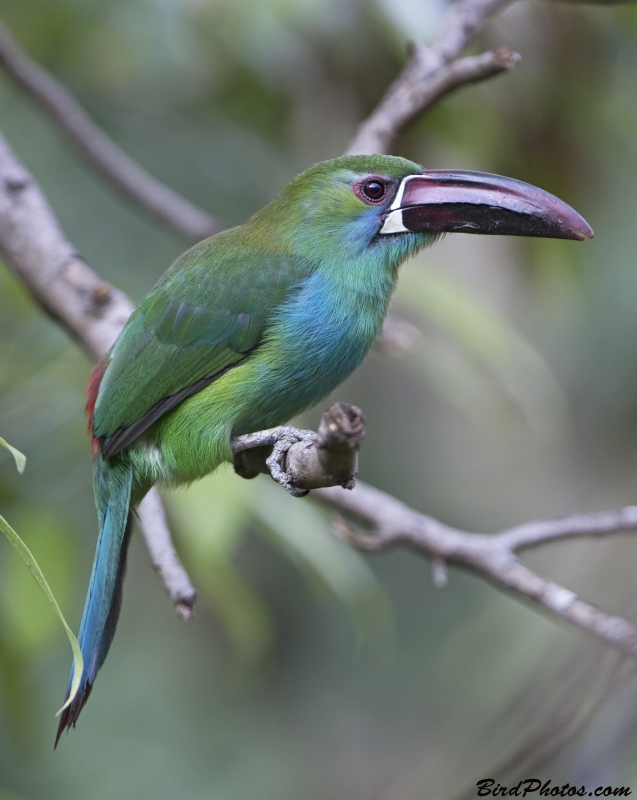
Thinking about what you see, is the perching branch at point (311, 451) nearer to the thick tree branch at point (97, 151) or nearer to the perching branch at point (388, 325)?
the perching branch at point (388, 325)

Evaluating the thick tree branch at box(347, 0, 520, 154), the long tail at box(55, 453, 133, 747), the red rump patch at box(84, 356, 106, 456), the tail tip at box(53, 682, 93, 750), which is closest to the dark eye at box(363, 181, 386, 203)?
the thick tree branch at box(347, 0, 520, 154)

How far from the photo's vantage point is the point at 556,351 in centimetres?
610

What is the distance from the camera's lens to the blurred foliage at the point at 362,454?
2789mm

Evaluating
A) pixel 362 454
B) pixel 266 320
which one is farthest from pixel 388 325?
pixel 362 454

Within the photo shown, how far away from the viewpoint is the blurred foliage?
2.79 meters

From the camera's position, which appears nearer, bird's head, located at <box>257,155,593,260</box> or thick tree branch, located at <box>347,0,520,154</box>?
bird's head, located at <box>257,155,593,260</box>

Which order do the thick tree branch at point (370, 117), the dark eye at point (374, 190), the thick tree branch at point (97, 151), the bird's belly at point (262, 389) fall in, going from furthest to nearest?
the thick tree branch at point (97, 151) < the thick tree branch at point (370, 117) < the dark eye at point (374, 190) < the bird's belly at point (262, 389)

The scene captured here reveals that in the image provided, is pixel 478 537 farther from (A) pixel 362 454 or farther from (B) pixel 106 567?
(A) pixel 362 454

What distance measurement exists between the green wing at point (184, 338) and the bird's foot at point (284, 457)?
426 millimetres

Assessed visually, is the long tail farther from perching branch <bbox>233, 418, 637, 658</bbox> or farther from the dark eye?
the dark eye

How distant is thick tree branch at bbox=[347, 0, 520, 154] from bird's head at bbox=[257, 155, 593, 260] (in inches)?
18.2

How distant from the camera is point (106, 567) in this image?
7.52ft

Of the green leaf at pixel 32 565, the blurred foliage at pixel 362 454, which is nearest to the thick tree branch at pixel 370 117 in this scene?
the blurred foliage at pixel 362 454

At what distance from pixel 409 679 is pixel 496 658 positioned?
8.23 feet
